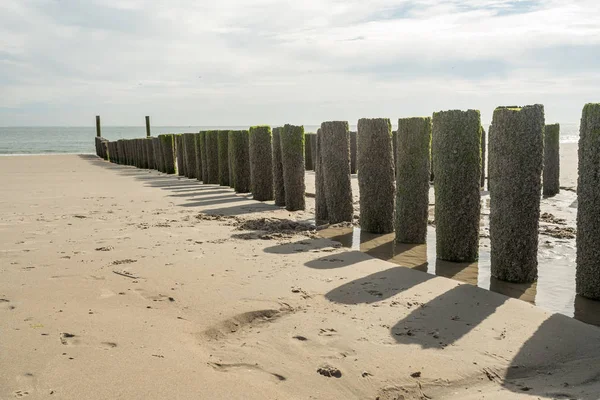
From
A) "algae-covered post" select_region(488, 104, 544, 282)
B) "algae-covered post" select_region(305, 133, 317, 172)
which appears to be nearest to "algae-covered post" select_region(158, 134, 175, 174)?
"algae-covered post" select_region(305, 133, 317, 172)

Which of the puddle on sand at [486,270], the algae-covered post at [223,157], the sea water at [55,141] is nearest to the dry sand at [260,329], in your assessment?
the puddle on sand at [486,270]

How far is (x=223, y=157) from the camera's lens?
13969 mm

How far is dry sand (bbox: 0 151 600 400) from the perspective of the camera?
3.10 metres

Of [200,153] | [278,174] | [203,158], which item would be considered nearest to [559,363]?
[278,174]

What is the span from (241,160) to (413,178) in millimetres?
6124

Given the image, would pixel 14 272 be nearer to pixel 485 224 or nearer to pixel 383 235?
A: pixel 383 235

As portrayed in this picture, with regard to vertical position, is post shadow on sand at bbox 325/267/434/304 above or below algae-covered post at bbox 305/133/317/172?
below

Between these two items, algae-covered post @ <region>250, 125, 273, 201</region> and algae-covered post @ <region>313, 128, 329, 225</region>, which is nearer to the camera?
algae-covered post @ <region>313, 128, 329, 225</region>

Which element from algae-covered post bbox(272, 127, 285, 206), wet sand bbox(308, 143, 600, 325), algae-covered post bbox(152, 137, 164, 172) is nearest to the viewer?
wet sand bbox(308, 143, 600, 325)

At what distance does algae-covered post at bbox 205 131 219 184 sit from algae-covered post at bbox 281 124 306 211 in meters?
5.16

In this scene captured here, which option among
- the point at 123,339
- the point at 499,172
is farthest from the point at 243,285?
the point at 499,172

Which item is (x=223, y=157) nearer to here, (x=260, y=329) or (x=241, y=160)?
(x=241, y=160)

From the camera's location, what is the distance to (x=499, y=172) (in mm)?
5344

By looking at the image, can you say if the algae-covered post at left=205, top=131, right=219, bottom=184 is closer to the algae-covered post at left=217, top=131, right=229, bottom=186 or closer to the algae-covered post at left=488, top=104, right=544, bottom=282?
the algae-covered post at left=217, top=131, right=229, bottom=186
